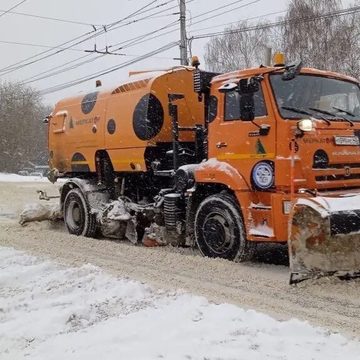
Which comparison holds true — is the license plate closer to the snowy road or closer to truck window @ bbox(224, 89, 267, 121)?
truck window @ bbox(224, 89, 267, 121)

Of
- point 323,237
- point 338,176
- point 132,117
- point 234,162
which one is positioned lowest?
point 323,237

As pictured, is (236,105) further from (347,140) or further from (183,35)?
(183,35)

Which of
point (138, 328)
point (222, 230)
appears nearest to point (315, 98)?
point (222, 230)

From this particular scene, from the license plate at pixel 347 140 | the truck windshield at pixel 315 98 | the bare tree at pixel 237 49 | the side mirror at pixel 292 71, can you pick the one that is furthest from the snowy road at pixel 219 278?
the bare tree at pixel 237 49

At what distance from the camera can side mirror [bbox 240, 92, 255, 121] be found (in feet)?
23.0

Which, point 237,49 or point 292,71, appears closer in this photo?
point 292,71

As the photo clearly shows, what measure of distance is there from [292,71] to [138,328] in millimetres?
3709

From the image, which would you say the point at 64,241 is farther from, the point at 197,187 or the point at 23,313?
the point at 23,313

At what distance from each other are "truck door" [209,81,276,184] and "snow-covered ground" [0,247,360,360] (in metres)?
2.22

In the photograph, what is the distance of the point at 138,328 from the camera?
179 inches

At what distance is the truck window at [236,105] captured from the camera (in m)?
6.98

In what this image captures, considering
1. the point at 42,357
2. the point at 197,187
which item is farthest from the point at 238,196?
the point at 42,357

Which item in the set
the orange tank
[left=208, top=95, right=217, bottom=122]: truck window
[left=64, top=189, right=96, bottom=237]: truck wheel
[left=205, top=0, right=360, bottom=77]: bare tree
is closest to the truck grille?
[left=208, top=95, right=217, bottom=122]: truck window

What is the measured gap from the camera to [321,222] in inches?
228
